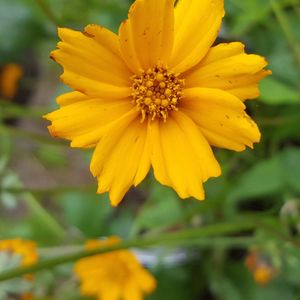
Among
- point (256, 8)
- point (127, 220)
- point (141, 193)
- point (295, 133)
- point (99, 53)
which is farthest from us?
point (141, 193)

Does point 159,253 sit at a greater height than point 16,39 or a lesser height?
lesser

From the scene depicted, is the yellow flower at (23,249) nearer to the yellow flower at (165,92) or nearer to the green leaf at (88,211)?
the green leaf at (88,211)

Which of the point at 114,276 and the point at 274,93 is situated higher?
the point at 274,93

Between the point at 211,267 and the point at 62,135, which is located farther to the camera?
the point at 211,267

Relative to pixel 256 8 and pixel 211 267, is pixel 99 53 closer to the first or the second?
pixel 256 8

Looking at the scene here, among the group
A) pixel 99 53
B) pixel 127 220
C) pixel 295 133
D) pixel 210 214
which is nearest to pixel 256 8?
pixel 295 133

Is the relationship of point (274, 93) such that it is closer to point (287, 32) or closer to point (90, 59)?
point (287, 32)

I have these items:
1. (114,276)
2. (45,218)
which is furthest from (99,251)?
(45,218)
